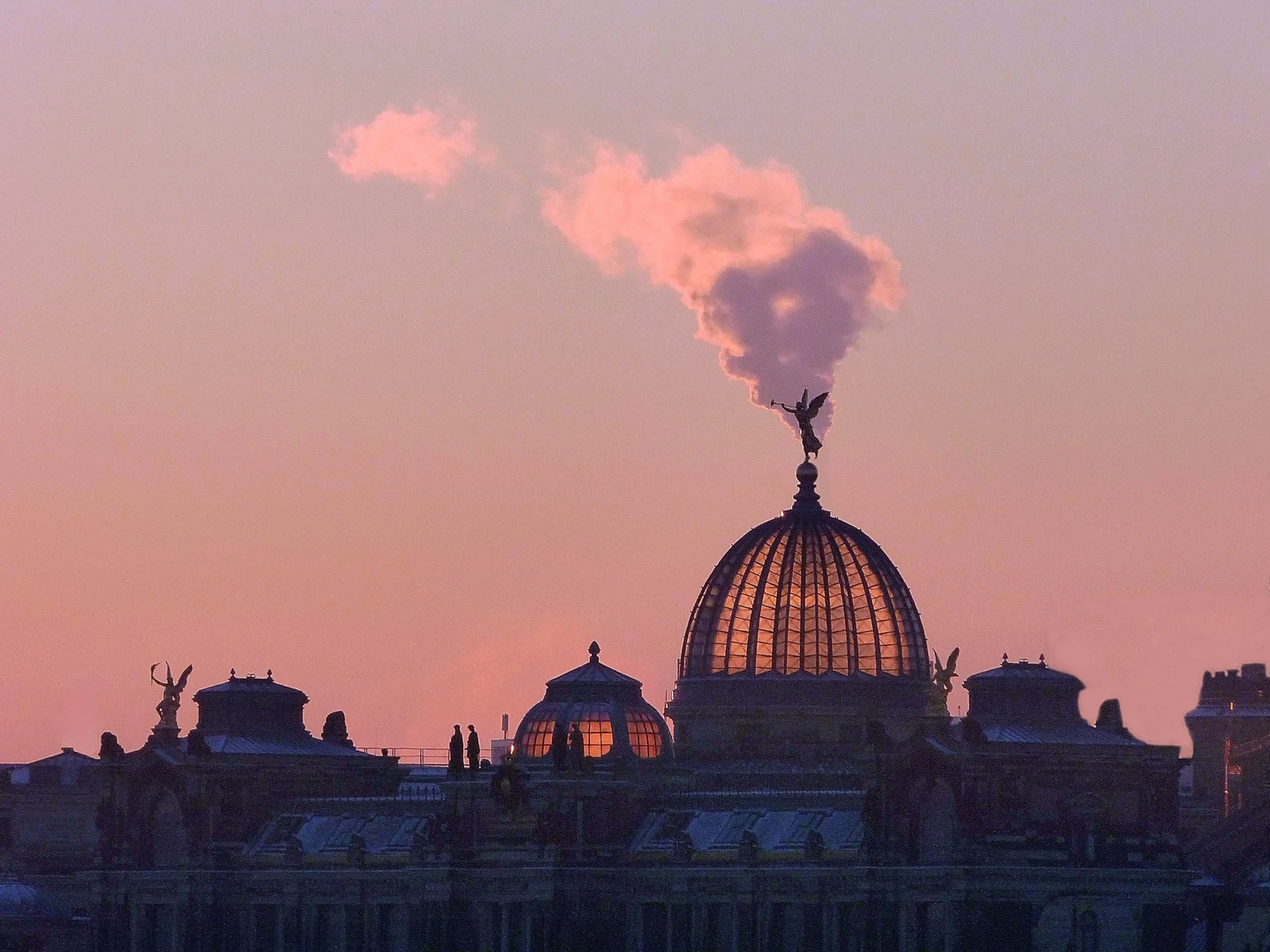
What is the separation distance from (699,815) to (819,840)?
37.4ft

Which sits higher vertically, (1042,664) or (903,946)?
(1042,664)

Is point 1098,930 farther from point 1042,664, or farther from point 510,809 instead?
point 510,809

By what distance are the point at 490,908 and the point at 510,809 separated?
15.9 ft

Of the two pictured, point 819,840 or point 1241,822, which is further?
point 1241,822

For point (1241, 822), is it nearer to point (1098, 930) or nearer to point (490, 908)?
point (1098, 930)

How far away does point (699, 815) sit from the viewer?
7776 inches

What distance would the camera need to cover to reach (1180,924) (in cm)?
18500

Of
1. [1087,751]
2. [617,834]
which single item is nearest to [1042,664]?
[1087,751]

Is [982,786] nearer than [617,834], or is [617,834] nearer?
[982,786]

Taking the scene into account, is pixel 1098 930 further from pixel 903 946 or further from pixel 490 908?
pixel 490 908

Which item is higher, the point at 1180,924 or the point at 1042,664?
the point at 1042,664

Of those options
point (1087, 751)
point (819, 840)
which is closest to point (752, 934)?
point (819, 840)

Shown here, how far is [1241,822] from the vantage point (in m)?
200

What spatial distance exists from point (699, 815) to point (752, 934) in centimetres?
1038
